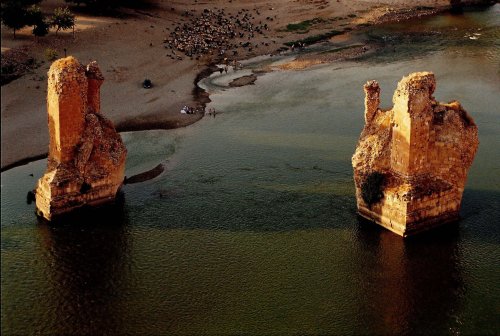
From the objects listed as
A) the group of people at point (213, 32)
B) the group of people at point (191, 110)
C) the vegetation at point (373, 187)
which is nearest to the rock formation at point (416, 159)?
the vegetation at point (373, 187)

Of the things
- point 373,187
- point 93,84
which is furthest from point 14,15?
point 373,187

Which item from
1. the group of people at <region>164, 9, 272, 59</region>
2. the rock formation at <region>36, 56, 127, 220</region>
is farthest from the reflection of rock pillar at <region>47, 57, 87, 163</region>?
the group of people at <region>164, 9, 272, 59</region>

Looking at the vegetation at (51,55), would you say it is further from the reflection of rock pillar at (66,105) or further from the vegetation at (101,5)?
the reflection of rock pillar at (66,105)

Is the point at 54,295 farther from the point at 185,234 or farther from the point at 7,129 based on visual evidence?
the point at 7,129

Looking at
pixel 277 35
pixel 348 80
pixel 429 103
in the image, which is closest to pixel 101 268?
pixel 429 103

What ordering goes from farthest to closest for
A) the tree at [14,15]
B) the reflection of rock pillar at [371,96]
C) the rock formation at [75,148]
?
the tree at [14,15]
the rock formation at [75,148]
the reflection of rock pillar at [371,96]

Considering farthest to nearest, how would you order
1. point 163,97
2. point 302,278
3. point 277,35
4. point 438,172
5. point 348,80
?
point 277,35 → point 348,80 → point 163,97 → point 438,172 → point 302,278
